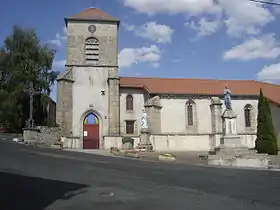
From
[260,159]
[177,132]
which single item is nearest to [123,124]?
[177,132]

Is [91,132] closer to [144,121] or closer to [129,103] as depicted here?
[129,103]

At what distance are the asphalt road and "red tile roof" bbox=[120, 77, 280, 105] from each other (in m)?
26.6

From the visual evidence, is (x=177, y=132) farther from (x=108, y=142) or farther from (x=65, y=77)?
(x=65, y=77)

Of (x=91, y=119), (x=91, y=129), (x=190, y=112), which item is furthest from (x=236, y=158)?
(x=91, y=119)

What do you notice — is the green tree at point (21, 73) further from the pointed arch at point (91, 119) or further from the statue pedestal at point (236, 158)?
the statue pedestal at point (236, 158)

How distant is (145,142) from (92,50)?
12375mm

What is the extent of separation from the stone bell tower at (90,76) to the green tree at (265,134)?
620 inches

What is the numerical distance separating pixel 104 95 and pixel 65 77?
4.52m

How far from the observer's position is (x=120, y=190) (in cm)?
1053

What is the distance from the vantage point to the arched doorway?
38.8 meters

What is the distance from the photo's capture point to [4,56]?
51.0 meters

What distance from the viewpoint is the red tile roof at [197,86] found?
4156 cm

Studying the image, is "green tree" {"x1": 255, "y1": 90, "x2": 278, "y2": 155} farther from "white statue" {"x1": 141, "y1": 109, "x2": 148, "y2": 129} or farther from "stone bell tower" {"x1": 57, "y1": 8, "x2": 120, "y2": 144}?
"stone bell tower" {"x1": 57, "y1": 8, "x2": 120, "y2": 144}

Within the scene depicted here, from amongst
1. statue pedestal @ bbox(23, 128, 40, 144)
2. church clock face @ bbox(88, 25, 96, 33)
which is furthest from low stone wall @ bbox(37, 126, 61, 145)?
church clock face @ bbox(88, 25, 96, 33)
